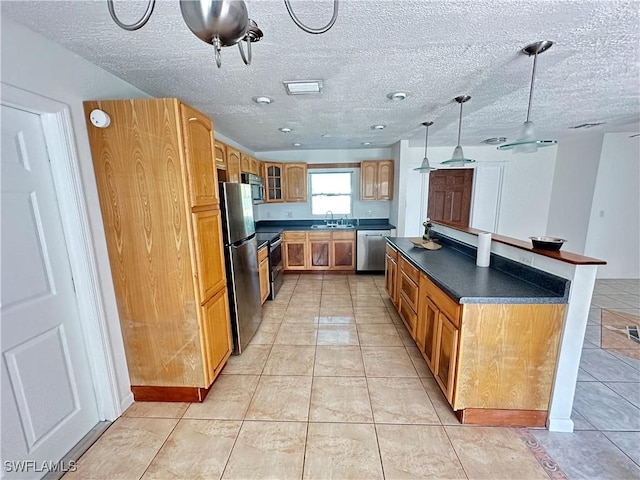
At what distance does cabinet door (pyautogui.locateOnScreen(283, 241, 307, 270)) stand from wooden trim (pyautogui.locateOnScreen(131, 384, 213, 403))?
295cm

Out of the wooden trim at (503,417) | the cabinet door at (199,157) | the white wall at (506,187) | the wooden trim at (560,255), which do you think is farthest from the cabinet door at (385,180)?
the wooden trim at (503,417)

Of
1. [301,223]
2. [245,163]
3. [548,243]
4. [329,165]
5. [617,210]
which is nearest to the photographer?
[548,243]

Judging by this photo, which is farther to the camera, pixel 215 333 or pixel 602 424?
pixel 215 333

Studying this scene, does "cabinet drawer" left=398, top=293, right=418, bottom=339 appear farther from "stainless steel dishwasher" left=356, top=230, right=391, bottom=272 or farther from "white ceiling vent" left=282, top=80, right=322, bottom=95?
"white ceiling vent" left=282, top=80, right=322, bottom=95

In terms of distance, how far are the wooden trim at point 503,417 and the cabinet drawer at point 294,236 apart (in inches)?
134

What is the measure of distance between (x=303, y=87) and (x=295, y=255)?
3.09 m

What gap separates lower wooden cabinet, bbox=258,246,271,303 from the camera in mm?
3381

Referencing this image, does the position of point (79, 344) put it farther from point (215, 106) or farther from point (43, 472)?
point (215, 106)

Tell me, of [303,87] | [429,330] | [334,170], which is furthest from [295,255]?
[303,87]

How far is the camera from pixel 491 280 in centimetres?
190

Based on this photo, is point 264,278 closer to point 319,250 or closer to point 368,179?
point 319,250

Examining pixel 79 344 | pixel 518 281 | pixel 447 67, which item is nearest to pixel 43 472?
pixel 79 344

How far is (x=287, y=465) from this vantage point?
1.45 metres

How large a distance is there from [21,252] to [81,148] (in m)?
0.66
